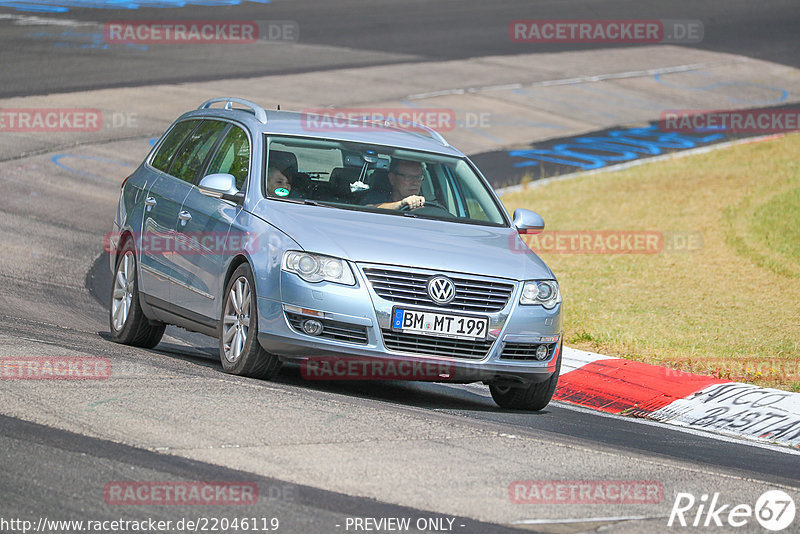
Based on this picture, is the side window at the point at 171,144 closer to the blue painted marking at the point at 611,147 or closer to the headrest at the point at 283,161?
the headrest at the point at 283,161

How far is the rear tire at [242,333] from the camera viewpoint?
8047 millimetres

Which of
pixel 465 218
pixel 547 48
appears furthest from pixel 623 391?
pixel 547 48

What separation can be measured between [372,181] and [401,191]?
0.71 ft

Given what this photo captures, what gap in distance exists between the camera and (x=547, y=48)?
34.3 metres

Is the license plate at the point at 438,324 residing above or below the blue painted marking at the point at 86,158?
above

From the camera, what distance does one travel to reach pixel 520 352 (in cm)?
823

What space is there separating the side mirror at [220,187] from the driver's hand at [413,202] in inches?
45.3

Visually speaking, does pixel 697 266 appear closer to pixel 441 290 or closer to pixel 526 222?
pixel 526 222

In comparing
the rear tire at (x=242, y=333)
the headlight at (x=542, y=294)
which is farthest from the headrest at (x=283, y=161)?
the headlight at (x=542, y=294)

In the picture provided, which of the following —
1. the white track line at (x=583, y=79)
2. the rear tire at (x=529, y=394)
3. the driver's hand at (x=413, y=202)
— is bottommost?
the white track line at (x=583, y=79)

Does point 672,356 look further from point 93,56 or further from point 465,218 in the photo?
point 93,56

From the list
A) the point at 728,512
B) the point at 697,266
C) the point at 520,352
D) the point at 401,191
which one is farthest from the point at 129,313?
the point at 697,266

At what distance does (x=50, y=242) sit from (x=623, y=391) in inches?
293

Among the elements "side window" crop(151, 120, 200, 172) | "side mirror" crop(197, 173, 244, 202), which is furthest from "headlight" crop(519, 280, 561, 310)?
"side window" crop(151, 120, 200, 172)
